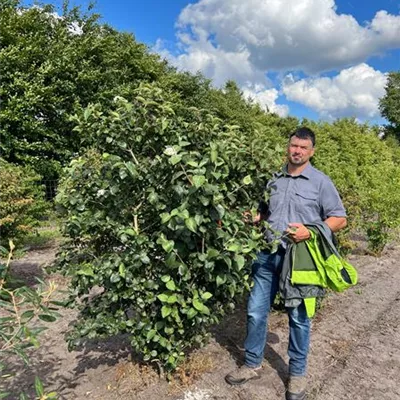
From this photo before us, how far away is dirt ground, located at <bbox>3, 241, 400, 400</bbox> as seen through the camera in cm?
275

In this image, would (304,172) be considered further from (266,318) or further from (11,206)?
(11,206)

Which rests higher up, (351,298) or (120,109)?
(120,109)

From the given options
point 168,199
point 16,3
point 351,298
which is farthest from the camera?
point 16,3

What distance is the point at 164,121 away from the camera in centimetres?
238

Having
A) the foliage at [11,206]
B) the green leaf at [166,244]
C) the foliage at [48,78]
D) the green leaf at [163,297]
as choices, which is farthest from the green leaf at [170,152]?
the foliage at [48,78]

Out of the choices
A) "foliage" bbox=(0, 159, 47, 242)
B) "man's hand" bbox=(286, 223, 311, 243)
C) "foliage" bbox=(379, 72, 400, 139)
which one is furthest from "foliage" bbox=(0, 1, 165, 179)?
"foliage" bbox=(379, 72, 400, 139)

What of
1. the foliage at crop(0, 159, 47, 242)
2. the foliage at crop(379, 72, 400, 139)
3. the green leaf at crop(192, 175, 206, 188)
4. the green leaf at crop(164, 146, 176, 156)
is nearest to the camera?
the green leaf at crop(192, 175, 206, 188)

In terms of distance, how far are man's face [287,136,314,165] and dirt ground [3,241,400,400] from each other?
66.1 inches

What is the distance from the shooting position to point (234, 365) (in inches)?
124

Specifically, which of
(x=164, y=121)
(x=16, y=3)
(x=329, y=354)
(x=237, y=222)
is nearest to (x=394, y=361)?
(x=329, y=354)

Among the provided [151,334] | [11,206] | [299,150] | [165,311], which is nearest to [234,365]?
[151,334]

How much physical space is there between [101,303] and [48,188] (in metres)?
8.74

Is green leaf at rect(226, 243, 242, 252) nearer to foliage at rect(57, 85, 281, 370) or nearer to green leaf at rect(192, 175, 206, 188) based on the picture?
foliage at rect(57, 85, 281, 370)

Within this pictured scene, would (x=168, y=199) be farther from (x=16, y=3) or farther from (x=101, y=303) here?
(x=16, y=3)
